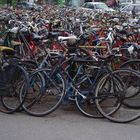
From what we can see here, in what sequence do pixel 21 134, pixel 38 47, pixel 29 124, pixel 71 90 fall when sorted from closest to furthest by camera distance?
1. pixel 21 134
2. pixel 29 124
3. pixel 71 90
4. pixel 38 47

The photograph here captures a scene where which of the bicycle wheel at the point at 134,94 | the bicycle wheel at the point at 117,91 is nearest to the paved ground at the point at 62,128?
the bicycle wheel at the point at 117,91

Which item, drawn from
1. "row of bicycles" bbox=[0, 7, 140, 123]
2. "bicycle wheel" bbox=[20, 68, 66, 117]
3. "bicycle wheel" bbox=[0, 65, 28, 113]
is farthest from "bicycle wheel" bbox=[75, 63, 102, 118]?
"bicycle wheel" bbox=[0, 65, 28, 113]

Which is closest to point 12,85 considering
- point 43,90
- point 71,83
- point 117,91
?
point 43,90

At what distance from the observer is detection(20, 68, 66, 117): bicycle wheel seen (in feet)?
21.3

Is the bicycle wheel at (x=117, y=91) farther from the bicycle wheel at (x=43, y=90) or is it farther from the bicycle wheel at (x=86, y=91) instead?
the bicycle wheel at (x=43, y=90)

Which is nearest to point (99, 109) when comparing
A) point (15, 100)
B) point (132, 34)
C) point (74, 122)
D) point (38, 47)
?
point (74, 122)

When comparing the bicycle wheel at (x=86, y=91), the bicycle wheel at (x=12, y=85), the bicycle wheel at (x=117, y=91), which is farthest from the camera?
the bicycle wheel at (x=12, y=85)

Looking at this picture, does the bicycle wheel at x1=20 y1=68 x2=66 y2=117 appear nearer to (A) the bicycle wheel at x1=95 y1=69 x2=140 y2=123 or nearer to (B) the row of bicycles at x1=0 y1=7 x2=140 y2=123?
(B) the row of bicycles at x1=0 y1=7 x2=140 y2=123

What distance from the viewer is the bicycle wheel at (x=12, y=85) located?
6.71 metres

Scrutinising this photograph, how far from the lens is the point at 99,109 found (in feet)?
20.8

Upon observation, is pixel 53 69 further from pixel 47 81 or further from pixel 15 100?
pixel 15 100

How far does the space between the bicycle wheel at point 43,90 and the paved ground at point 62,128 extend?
0.14 metres

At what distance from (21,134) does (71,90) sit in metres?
1.21

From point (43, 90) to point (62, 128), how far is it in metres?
0.75
